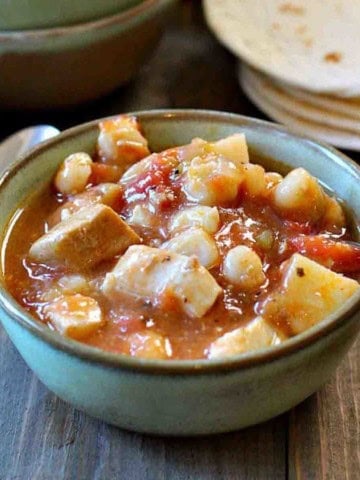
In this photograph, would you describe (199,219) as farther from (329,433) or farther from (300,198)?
(329,433)

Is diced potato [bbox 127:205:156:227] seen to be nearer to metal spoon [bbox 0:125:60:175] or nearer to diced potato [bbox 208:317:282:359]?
diced potato [bbox 208:317:282:359]

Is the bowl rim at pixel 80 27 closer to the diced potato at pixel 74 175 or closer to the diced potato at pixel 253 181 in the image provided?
the diced potato at pixel 74 175

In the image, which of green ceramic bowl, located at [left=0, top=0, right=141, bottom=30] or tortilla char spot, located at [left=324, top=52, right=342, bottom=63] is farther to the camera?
tortilla char spot, located at [left=324, top=52, right=342, bottom=63]

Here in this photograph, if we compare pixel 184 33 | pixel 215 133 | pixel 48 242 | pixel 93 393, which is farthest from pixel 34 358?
pixel 184 33

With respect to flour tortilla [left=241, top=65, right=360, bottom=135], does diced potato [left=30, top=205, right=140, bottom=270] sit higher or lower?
higher

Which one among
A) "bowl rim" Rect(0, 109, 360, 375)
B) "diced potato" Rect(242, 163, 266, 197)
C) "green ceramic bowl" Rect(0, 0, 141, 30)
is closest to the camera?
"bowl rim" Rect(0, 109, 360, 375)

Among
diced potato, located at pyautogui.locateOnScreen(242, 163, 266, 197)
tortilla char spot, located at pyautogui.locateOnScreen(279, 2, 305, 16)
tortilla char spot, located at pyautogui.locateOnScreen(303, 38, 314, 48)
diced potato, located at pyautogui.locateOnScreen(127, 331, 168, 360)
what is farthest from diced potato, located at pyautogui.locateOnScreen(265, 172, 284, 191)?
tortilla char spot, located at pyautogui.locateOnScreen(279, 2, 305, 16)

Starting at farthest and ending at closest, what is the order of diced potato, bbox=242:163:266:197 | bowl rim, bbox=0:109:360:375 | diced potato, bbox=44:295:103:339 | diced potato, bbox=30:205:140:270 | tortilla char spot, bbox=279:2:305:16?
tortilla char spot, bbox=279:2:305:16 < diced potato, bbox=242:163:266:197 < diced potato, bbox=30:205:140:270 < diced potato, bbox=44:295:103:339 < bowl rim, bbox=0:109:360:375

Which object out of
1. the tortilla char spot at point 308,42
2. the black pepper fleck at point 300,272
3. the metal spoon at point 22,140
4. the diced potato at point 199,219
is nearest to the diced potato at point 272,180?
the diced potato at point 199,219

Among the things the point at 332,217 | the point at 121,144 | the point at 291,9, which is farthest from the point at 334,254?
the point at 291,9
